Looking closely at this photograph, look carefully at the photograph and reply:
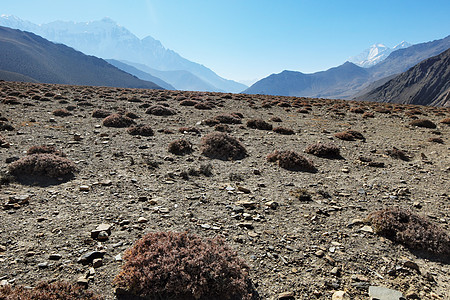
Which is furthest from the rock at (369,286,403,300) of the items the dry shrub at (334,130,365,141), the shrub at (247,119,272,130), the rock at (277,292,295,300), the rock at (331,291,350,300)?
the shrub at (247,119,272,130)

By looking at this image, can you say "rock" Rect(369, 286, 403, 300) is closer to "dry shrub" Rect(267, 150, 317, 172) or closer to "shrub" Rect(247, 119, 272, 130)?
"dry shrub" Rect(267, 150, 317, 172)

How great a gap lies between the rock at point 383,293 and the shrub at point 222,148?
7604mm

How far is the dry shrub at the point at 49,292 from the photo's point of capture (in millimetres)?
3148

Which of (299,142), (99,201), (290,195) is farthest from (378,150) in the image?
(99,201)

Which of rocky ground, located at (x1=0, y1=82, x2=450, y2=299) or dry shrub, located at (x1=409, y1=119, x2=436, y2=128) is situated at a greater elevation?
dry shrub, located at (x1=409, y1=119, x2=436, y2=128)

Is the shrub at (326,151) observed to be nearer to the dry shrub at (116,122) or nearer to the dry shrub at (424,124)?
the dry shrub at (116,122)

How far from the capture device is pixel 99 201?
6.38 metres

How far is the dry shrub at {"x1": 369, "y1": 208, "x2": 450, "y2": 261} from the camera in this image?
494cm

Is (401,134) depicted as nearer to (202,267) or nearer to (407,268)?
(407,268)

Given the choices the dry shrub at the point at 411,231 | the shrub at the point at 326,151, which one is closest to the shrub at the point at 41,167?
the dry shrub at the point at 411,231

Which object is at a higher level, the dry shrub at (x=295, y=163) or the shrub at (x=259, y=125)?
the shrub at (x=259, y=125)

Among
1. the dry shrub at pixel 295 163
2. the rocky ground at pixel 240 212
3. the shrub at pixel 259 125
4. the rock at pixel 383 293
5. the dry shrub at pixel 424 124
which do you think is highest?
the dry shrub at pixel 424 124

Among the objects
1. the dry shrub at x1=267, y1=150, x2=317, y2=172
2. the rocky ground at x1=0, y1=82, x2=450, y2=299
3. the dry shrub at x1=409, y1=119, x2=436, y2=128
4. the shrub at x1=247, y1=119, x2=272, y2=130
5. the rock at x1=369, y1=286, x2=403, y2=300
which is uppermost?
the dry shrub at x1=409, y1=119, x2=436, y2=128

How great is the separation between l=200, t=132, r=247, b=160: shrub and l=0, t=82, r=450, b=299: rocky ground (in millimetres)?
469
